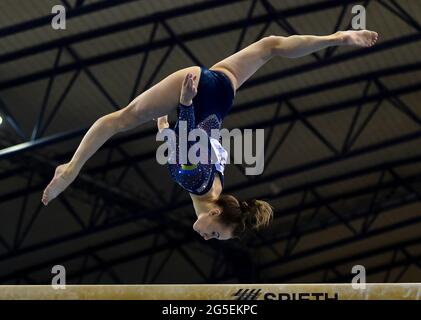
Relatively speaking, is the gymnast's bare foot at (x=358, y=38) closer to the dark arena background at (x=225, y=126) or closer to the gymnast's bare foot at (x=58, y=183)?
the gymnast's bare foot at (x=58, y=183)

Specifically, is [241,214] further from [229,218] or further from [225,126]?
[225,126]

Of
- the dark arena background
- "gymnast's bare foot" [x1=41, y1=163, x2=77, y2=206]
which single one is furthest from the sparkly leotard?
the dark arena background

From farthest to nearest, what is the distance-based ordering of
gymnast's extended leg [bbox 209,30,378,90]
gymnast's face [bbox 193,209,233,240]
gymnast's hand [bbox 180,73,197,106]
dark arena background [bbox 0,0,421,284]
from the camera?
1. dark arena background [bbox 0,0,421,284]
2. gymnast's extended leg [bbox 209,30,378,90]
3. gymnast's face [bbox 193,209,233,240]
4. gymnast's hand [bbox 180,73,197,106]

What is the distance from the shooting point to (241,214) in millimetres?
5953

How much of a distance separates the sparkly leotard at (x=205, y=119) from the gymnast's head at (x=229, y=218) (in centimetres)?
18

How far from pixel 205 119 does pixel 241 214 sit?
75 cm

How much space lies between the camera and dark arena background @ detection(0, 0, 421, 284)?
39.4 feet

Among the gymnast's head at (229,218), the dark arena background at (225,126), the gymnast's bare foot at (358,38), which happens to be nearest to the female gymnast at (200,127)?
the gymnast's head at (229,218)

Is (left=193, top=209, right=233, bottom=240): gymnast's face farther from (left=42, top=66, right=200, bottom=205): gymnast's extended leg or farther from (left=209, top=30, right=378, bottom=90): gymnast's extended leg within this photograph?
(left=209, top=30, right=378, bottom=90): gymnast's extended leg

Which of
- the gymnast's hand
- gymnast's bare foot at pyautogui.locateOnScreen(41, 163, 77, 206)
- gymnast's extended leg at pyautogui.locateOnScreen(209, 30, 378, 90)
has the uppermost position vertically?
gymnast's extended leg at pyautogui.locateOnScreen(209, 30, 378, 90)

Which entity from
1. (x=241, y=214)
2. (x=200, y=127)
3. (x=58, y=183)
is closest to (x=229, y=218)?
(x=241, y=214)

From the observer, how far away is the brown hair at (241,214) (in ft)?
19.5

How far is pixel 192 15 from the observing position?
11953 millimetres
